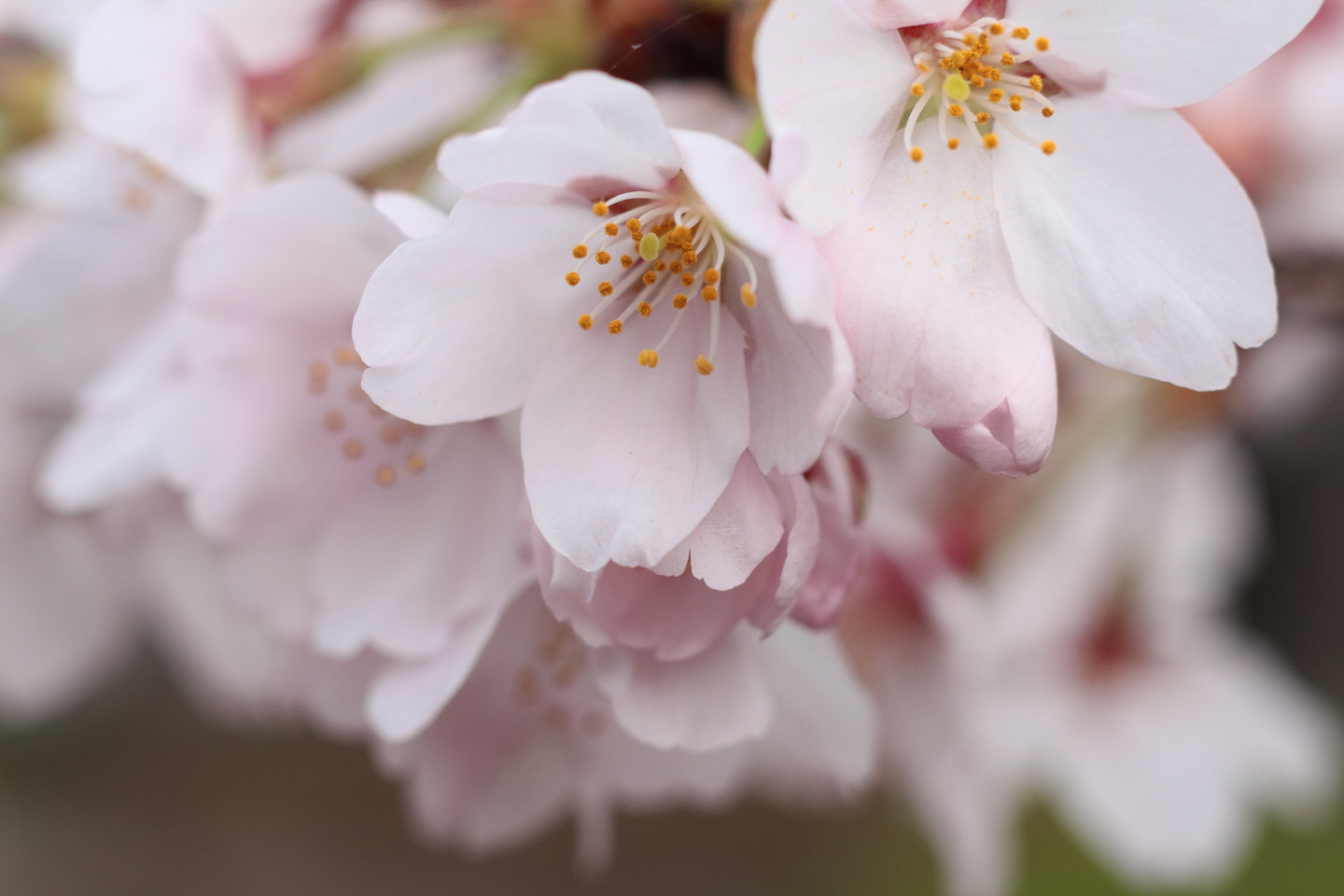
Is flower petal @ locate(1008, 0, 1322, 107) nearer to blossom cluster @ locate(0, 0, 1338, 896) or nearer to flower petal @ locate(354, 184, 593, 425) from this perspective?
blossom cluster @ locate(0, 0, 1338, 896)

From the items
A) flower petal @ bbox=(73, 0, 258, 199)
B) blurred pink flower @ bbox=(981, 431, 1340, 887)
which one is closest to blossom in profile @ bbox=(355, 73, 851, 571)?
flower petal @ bbox=(73, 0, 258, 199)


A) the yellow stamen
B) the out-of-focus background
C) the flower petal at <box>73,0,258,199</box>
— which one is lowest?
the out-of-focus background

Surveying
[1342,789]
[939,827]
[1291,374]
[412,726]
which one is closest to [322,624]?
[412,726]

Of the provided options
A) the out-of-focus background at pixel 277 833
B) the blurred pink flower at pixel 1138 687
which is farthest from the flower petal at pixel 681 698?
the out-of-focus background at pixel 277 833

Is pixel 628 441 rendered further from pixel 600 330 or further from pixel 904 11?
pixel 904 11

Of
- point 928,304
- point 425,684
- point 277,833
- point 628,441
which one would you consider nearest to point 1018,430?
point 928,304

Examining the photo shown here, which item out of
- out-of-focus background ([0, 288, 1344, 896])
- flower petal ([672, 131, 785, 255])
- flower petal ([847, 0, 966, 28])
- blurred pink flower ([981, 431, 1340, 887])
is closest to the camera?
flower petal ([672, 131, 785, 255])

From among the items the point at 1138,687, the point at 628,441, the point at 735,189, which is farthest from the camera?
the point at 1138,687
